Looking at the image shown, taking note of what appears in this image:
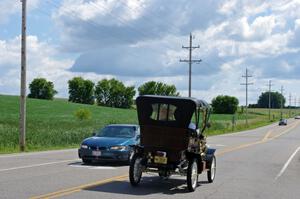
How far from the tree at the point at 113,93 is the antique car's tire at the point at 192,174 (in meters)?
161

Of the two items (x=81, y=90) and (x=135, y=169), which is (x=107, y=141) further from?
(x=81, y=90)

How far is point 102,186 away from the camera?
13.2 metres

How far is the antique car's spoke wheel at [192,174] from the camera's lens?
1287 centimetres

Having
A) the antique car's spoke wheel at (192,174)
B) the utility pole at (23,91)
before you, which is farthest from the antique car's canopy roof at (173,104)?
the utility pole at (23,91)

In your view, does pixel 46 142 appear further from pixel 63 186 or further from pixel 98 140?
pixel 63 186

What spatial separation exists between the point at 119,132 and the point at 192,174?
7094 mm

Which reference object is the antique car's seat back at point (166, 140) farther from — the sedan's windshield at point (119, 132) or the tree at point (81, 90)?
the tree at point (81, 90)

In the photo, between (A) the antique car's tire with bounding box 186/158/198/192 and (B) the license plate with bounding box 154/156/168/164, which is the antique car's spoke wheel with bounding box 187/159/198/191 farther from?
(B) the license plate with bounding box 154/156/168/164

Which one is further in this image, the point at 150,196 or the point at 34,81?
the point at 34,81

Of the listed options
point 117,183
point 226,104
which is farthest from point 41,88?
point 117,183

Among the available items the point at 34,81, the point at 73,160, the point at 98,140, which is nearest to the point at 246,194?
the point at 98,140

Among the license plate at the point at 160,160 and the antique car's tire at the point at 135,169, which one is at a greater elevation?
the license plate at the point at 160,160

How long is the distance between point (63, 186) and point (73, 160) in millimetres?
7739

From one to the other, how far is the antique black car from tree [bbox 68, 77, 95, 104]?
160655 mm
